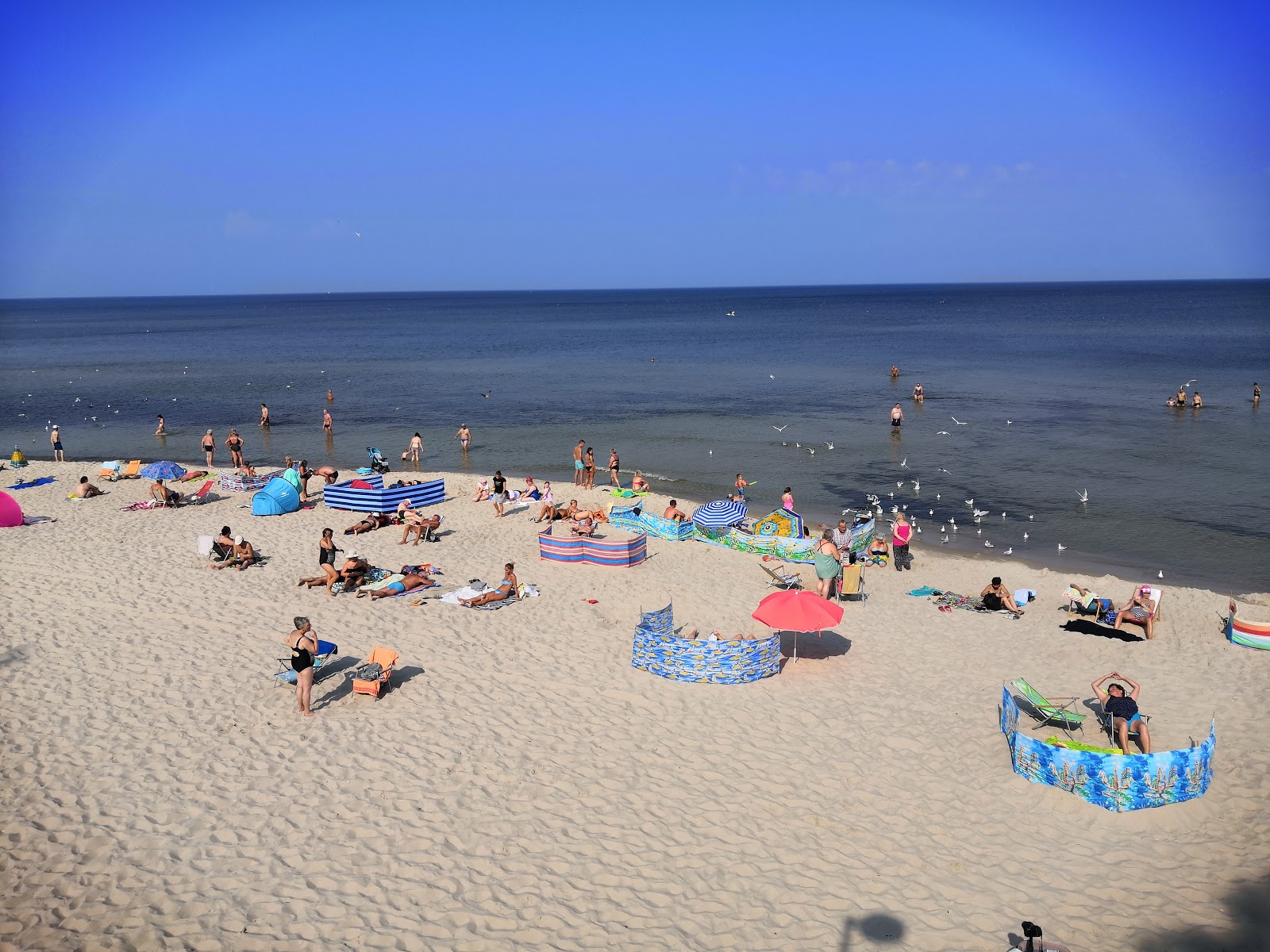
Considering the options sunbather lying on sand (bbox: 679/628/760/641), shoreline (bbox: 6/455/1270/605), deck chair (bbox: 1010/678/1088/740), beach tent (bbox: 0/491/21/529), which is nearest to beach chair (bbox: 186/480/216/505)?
shoreline (bbox: 6/455/1270/605)

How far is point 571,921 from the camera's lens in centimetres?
774

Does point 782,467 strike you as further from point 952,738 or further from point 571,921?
point 571,921

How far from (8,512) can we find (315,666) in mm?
12495

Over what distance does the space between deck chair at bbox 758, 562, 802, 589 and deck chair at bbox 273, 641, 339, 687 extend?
8228mm

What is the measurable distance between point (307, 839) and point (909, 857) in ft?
19.3

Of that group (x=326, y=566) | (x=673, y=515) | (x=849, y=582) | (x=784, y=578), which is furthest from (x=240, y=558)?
(x=849, y=582)

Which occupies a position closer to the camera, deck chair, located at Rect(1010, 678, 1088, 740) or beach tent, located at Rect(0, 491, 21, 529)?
deck chair, located at Rect(1010, 678, 1088, 740)

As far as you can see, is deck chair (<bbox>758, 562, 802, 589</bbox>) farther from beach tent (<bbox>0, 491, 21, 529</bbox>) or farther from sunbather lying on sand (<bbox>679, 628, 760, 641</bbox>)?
beach tent (<bbox>0, 491, 21, 529</bbox>)

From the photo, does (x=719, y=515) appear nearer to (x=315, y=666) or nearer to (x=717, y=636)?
(x=717, y=636)

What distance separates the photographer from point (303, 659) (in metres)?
11.1

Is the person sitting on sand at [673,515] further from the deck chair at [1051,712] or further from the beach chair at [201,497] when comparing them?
the beach chair at [201,497]

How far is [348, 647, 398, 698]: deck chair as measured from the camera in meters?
11.6

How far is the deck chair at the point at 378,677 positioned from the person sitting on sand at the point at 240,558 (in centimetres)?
620

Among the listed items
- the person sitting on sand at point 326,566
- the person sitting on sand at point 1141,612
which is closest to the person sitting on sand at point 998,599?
the person sitting on sand at point 1141,612
